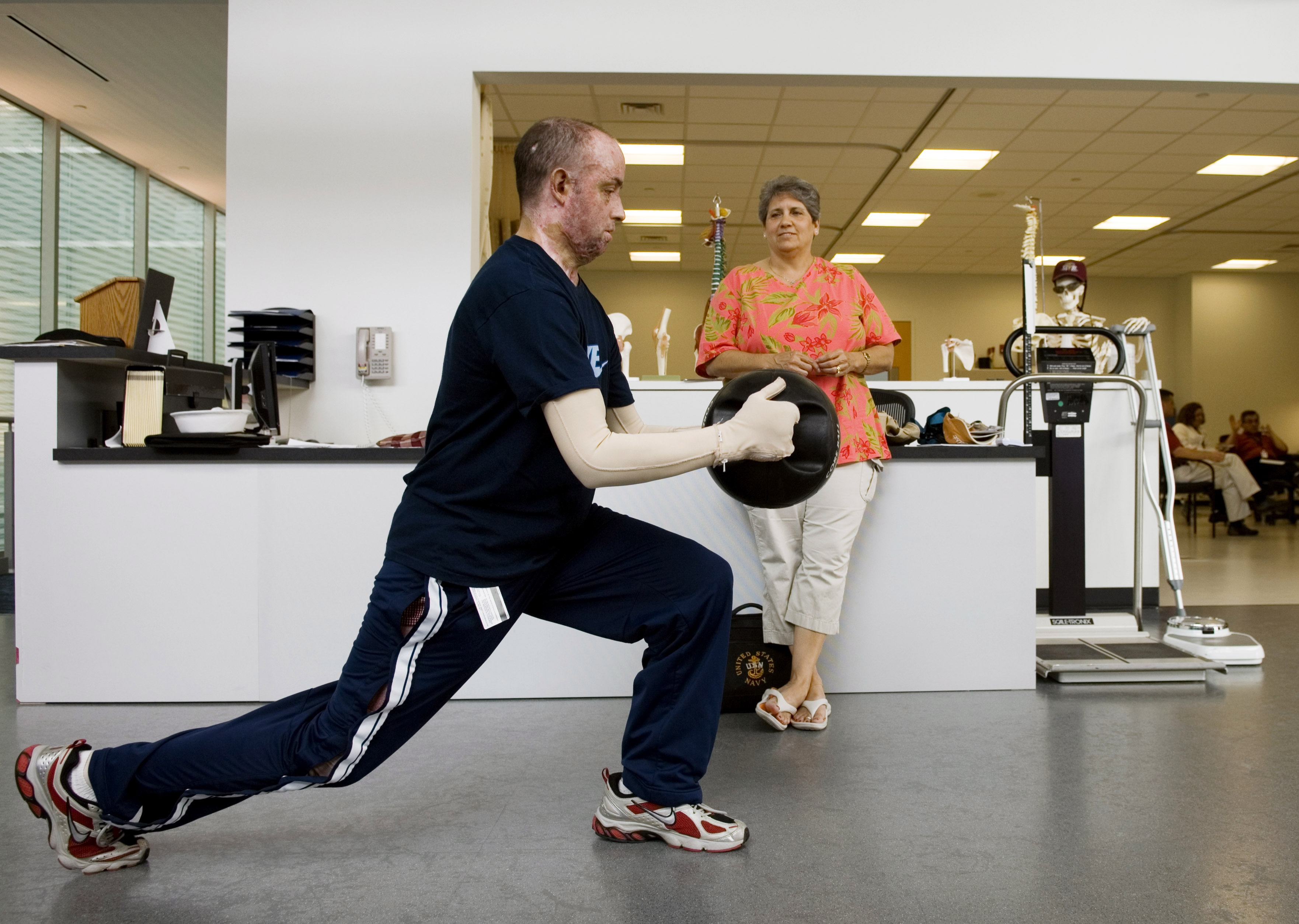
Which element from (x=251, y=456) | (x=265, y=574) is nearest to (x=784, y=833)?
(x=265, y=574)

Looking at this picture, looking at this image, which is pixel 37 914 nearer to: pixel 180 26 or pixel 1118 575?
pixel 1118 575

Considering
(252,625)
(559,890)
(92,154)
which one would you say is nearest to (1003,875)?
(559,890)

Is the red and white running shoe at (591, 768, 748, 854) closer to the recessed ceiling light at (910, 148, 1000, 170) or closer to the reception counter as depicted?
the reception counter

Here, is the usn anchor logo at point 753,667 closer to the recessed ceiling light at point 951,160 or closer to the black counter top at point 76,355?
the black counter top at point 76,355

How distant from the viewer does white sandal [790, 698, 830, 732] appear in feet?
9.02

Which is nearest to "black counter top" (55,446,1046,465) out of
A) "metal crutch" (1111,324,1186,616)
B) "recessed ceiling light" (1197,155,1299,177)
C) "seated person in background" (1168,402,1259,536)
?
"metal crutch" (1111,324,1186,616)

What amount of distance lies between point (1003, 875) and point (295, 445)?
2.38 m

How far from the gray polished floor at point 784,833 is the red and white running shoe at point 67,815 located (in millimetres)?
35

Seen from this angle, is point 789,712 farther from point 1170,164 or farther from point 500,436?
point 1170,164

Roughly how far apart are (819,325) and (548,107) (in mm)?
5030

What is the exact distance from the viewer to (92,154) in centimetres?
830

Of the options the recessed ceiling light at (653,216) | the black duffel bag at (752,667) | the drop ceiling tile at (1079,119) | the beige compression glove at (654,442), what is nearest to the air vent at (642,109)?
the drop ceiling tile at (1079,119)

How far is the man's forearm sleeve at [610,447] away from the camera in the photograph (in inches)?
59.9

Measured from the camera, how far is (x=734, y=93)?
6805mm
